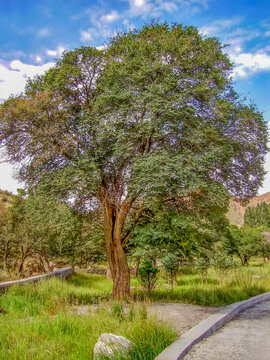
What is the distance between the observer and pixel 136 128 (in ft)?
30.1

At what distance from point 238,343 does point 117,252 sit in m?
5.94

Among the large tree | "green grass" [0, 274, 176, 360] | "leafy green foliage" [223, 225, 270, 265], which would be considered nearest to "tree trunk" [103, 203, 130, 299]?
the large tree

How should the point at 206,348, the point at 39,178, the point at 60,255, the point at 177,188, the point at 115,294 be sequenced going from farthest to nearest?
the point at 60,255 → the point at 39,178 → the point at 115,294 → the point at 177,188 → the point at 206,348

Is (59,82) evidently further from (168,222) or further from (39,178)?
(168,222)

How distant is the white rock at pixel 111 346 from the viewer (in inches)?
159

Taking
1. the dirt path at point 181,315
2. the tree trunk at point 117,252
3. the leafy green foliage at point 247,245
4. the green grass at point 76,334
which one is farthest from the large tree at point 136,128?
the leafy green foliage at point 247,245

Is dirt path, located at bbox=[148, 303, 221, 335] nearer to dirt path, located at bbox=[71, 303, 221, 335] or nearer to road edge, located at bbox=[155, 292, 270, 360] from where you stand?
dirt path, located at bbox=[71, 303, 221, 335]

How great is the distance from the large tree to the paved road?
3.35 meters

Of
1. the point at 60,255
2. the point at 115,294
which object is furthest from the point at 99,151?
the point at 60,255

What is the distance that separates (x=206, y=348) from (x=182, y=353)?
0.66 m

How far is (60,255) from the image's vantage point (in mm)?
19516

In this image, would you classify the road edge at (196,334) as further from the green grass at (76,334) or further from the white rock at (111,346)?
the white rock at (111,346)

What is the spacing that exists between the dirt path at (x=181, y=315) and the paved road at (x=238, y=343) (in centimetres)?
72

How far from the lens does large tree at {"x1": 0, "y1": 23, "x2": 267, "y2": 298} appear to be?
8.77 meters
